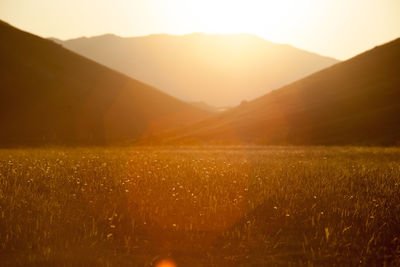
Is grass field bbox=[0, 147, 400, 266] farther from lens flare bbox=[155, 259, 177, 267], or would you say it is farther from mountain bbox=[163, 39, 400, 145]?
mountain bbox=[163, 39, 400, 145]

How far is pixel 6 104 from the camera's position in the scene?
76.4m

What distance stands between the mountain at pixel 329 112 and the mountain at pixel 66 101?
58.5 ft

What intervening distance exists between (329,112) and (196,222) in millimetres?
73830

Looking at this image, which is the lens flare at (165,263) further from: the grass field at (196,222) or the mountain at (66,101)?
the mountain at (66,101)

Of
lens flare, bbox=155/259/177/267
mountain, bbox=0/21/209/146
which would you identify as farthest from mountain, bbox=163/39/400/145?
lens flare, bbox=155/259/177/267

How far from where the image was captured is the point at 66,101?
8588 cm

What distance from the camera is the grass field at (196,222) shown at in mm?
4926

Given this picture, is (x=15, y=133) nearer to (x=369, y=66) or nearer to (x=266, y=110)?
(x=266, y=110)

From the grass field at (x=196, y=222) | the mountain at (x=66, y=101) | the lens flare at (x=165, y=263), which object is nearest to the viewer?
the lens flare at (x=165, y=263)

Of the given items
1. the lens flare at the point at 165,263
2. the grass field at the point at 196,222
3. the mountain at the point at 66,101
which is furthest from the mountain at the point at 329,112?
the lens flare at the point at 165,263

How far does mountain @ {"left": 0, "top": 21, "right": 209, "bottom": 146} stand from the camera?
72.8 meters

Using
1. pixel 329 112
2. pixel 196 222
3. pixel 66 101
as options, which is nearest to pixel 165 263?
pixel 196 222

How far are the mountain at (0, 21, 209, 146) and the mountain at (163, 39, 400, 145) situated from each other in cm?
1784

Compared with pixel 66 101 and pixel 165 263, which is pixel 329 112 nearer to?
pixel 66 101
